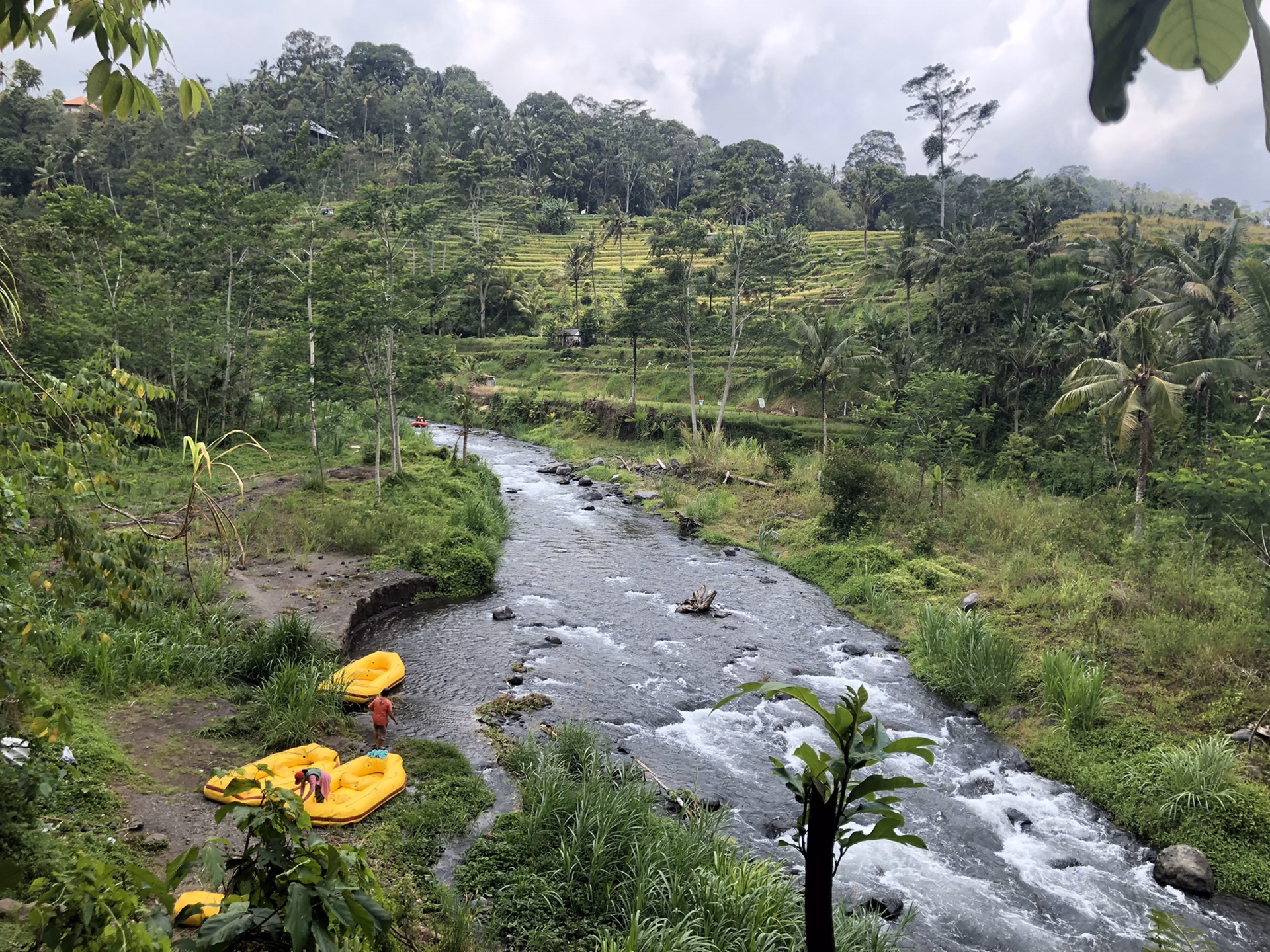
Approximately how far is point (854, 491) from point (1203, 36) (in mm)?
16739

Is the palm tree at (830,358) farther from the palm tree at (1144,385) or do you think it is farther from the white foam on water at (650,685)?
the white foam on water at (650,685)

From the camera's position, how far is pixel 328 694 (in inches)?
333

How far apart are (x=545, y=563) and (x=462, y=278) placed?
7.54 m

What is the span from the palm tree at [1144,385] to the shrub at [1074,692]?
4.71m

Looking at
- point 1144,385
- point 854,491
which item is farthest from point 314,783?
point 1144,385

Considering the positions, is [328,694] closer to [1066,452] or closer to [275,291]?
[275,291]

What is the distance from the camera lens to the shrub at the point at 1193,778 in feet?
24.3

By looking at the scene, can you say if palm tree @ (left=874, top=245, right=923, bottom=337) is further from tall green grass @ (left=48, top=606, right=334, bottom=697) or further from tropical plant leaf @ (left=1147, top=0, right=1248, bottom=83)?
tropical plant leaf @ (left=1147, top=0, right=1248, bottom=83)

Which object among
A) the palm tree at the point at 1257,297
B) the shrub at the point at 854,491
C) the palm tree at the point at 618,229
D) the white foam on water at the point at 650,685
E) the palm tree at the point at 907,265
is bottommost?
the white foam on water at the point at 650,685

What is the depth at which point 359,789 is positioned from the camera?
6.93m

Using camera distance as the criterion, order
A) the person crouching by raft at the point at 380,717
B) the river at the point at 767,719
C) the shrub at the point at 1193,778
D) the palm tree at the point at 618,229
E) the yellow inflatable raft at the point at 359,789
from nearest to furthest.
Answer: the yellow inflatable raft at the point at 359,789 → the river at the point at 767,719 → the shrub at the point at 1193,778 → the person crouching by raft at the point at 380,717 → the palm tree at the point at 618,229

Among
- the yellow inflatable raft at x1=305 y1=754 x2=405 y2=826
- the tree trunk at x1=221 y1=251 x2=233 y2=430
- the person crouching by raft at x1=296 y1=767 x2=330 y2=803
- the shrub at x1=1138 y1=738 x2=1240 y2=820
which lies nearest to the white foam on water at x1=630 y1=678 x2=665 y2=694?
the yellow inflatable raft at x1=305 y1=754 x2=405 y2=826

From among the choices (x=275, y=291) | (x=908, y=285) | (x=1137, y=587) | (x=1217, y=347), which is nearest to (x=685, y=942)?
(x=1137, y=587)

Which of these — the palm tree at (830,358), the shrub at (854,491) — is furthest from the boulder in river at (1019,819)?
the palm tree at (830,358)
